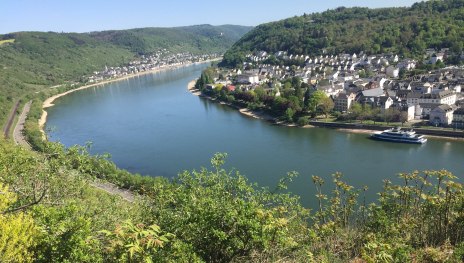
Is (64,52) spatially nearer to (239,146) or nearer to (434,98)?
(239,146)

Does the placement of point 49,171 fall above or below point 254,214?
above

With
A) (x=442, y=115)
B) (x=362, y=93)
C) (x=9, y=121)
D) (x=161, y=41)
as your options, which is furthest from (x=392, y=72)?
(x=161, y=41)

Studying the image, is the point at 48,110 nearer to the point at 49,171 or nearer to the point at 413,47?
the point at 49,171

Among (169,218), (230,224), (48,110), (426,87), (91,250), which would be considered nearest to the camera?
(91,250)

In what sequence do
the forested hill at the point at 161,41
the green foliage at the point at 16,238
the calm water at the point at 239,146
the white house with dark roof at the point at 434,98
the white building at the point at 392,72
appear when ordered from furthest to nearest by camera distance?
the forested hill at the point at 161,41, the white building at the point at 392,72, the white house with dark roof at the point at 434,98, the calm water at the point at 239,146, the green foliage at the point at 16,238

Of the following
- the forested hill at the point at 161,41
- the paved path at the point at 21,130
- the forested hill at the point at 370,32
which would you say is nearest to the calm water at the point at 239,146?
the paved path at the point at 21,130

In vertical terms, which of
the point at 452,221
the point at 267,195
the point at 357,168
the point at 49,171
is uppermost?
the point at 49,171

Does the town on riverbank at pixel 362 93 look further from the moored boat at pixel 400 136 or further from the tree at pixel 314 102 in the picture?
the moored boat at pixel 400 136

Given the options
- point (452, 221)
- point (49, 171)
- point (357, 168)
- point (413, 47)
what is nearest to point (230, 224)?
point (49, 171)
